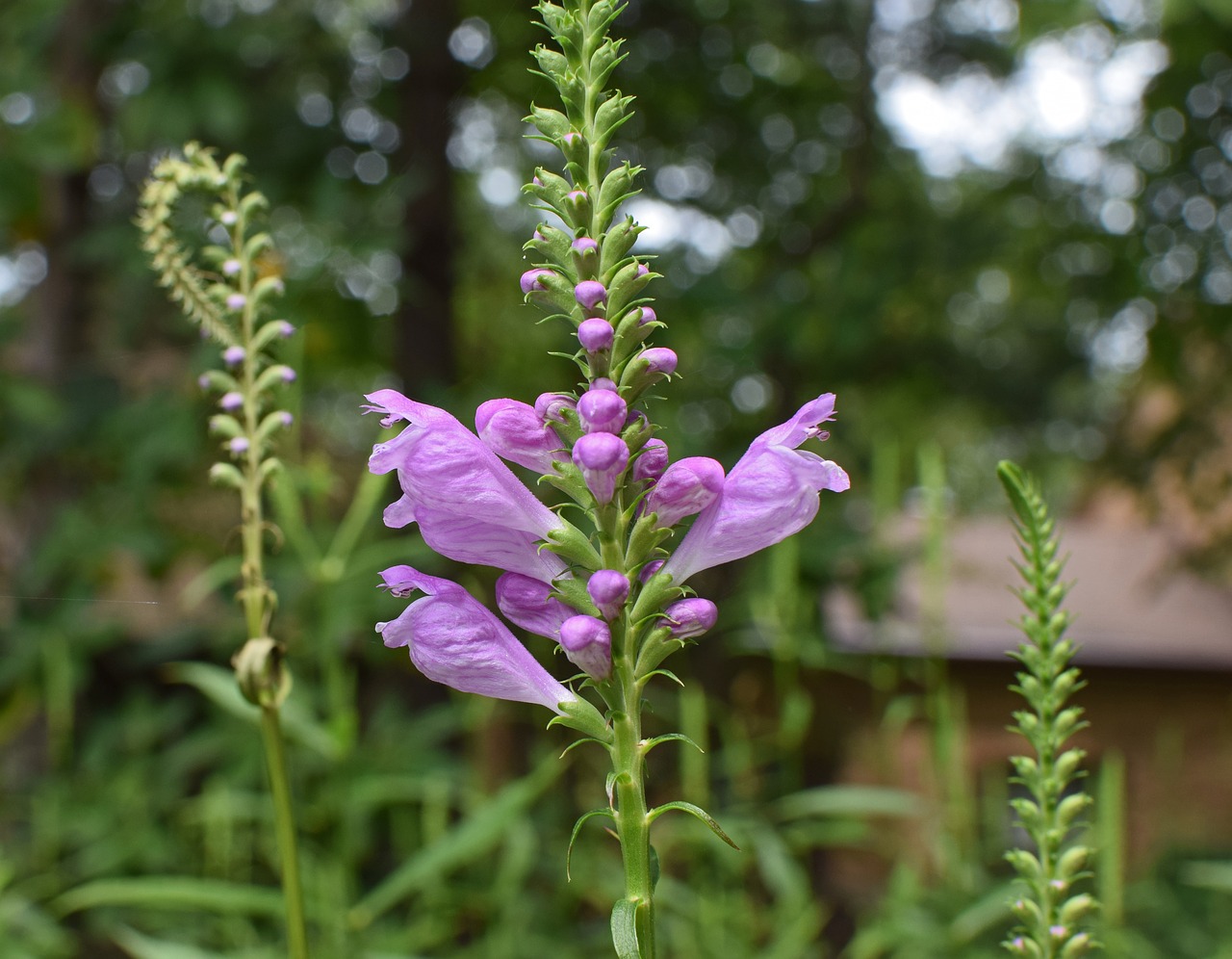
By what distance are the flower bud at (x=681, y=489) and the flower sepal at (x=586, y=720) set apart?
0.15 metres

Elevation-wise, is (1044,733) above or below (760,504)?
below

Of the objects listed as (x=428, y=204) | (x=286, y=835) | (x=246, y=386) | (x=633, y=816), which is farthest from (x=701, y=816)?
(x=428, y=204)

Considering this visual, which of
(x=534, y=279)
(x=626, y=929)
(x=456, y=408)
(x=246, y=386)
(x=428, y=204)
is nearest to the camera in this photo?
(x=626, y=929)

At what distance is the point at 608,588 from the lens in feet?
2.36

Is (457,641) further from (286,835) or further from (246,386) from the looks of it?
(246,386)

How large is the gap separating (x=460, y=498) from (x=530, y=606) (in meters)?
0.11

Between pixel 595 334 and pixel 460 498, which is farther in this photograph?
pixel 460 498

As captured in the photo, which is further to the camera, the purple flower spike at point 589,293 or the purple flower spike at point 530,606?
the purple flower spike at point 530,606

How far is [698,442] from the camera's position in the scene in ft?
11.4

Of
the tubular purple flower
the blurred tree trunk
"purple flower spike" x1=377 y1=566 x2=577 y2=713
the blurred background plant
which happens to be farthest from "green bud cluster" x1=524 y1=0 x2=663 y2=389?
the blurred tree trunk

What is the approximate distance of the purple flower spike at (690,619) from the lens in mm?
803

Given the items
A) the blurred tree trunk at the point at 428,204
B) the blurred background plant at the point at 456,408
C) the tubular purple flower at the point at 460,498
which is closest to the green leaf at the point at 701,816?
the tubular purple flower at the point at 460,498

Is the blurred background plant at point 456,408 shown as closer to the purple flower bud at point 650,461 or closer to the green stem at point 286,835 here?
the green stem at point 286,835

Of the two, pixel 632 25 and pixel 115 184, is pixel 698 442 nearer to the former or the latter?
pixel 632 25
